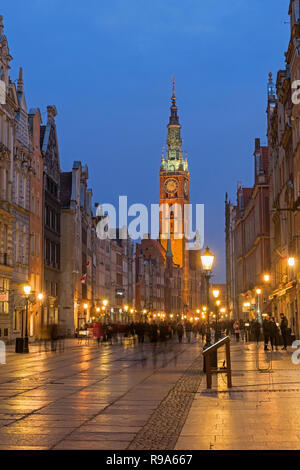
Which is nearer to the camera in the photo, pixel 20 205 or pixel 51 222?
pixel 20 205

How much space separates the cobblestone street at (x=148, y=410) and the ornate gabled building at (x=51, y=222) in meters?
43.7

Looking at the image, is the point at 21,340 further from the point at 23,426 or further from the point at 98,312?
the point at 98,312

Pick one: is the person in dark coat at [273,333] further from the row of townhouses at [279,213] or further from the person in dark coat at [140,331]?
the person in dark coat at [140,331]

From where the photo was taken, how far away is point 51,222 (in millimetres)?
71000

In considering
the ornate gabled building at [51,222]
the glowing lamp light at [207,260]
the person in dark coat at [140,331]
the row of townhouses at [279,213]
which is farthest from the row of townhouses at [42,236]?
the row of townhouses at [279,213]

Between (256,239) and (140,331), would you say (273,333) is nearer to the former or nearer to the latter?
(140,331)

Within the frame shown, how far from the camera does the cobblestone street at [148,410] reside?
33.0ft

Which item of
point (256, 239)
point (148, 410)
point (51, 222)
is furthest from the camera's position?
point (256, 239)

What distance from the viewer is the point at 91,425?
1180 centimetres

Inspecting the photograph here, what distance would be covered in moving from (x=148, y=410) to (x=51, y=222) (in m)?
58.2

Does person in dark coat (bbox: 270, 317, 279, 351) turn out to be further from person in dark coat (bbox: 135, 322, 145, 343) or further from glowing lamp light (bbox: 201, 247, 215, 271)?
person in dark coat (bbox: 135, 322, 145, 343)

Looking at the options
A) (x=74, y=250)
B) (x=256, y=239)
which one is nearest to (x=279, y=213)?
(x=256, y=239)

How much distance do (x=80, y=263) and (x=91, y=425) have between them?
2787 inches

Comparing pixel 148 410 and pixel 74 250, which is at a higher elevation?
pixel 74 250
